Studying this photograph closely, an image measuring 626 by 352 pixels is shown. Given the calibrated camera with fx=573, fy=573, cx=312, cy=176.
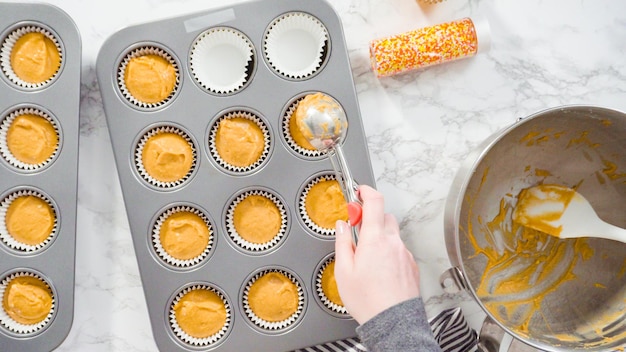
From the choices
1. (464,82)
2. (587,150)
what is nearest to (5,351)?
(464,82)

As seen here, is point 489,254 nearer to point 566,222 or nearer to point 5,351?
point 566,222

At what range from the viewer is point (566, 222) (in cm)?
165

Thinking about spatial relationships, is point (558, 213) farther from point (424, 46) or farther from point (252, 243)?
point (252, 243)

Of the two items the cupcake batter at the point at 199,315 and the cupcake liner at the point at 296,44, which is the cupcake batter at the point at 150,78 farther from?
the cupcake batter at the point at 199,315

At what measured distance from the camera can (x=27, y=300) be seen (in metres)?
1.62

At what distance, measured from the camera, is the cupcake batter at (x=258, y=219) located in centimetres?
165

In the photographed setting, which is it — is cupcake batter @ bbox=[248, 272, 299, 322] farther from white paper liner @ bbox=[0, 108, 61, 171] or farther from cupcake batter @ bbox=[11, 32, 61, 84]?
cupcake batter @ bbox=[11, 32, 61, 84]

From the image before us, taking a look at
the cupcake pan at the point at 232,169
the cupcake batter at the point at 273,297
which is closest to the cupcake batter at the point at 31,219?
the cupcake pan at the point at 232,169

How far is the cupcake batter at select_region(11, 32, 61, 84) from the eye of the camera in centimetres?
161

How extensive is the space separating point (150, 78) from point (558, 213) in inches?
48.5

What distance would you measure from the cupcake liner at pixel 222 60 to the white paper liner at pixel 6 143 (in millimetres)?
436

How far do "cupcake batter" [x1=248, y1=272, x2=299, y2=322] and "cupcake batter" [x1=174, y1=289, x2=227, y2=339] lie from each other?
100mm

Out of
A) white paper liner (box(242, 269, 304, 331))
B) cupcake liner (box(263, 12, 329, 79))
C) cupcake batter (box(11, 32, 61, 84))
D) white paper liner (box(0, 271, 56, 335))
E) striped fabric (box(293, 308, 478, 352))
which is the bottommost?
striped fabric (box(293, 308, 478, 352))

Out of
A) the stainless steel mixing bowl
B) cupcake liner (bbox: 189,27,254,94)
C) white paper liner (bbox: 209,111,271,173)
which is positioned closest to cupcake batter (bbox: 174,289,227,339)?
white paper liner (bbox: 209,111,271,173)
